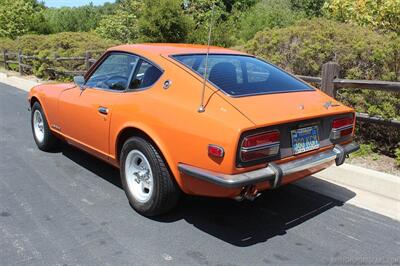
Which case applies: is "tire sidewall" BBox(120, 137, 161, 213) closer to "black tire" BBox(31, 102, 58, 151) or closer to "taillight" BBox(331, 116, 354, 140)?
"taillight" BBox(331, 116, 354, 140)

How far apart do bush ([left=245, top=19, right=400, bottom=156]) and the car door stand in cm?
333

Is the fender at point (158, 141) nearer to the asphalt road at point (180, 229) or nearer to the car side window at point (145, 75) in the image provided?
the car side window at point (145, 75)

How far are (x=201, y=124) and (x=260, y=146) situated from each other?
19.3 inches

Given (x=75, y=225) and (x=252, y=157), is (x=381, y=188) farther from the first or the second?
(x=75, y=225)

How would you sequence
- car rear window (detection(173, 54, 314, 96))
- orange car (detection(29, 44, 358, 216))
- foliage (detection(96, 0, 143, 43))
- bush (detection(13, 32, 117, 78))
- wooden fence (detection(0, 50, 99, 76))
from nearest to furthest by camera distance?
orange car (detection(29, 44, 358, 216))
car rear window (detection(173, 54, 314, 96))
wooden fence (detection(0, 50, 99, 76))
bush (detection(13, 32, 117, 78))
foliage (detection(96, 0, 143, 43))

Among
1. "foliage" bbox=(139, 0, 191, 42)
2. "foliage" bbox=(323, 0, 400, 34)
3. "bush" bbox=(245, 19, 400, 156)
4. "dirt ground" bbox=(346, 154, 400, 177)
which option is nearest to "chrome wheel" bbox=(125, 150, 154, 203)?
"dirt ground" bbox=(346, 154, 400, 177)

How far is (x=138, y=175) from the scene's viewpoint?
4.31 m

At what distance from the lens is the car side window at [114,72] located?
15.1 feet

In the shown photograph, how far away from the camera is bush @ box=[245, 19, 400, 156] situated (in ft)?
20.2

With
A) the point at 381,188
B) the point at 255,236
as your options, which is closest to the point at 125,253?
the point at 255,236

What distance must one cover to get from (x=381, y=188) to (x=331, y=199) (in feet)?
1.85

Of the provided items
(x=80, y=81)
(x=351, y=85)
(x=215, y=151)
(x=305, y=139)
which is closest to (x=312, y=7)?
(x=351, y=85)

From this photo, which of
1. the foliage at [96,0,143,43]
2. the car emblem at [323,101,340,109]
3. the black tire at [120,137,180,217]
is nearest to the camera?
the black tire at [120,137,180,217]

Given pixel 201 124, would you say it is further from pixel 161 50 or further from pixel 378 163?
pixel 378 163
